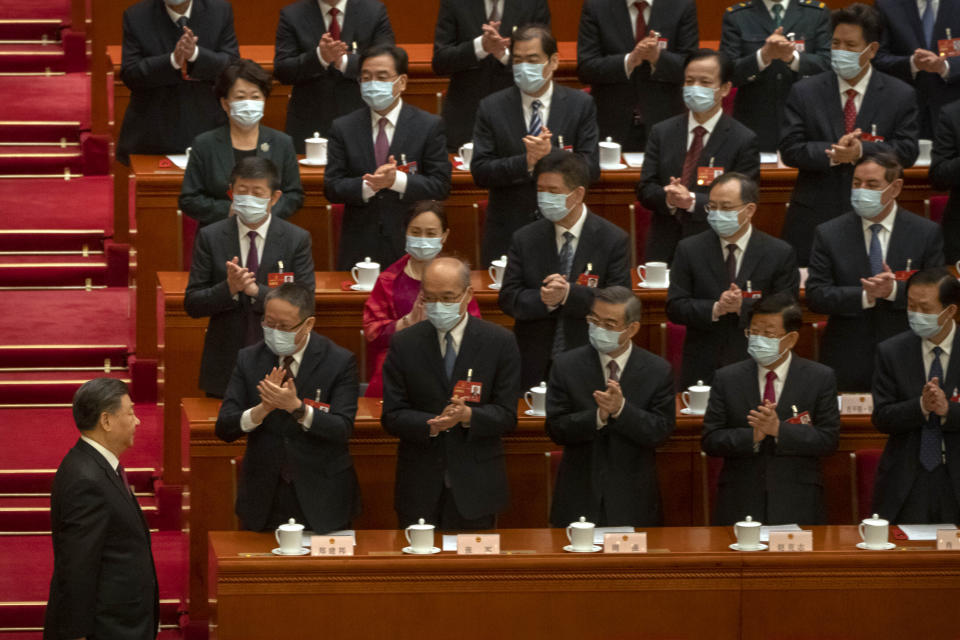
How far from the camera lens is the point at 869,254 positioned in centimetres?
605

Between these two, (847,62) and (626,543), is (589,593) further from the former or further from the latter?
(847,62)

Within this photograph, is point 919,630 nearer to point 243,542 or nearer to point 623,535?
point 623,535

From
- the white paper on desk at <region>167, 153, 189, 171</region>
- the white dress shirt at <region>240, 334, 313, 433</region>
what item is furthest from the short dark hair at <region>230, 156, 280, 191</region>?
the white paper on desk at <region>167, 153, 189, 171</region>

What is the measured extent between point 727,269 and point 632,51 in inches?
56.8

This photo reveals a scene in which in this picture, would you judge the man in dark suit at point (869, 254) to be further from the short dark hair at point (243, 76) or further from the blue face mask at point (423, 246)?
the short dark hair at point (243, 76)

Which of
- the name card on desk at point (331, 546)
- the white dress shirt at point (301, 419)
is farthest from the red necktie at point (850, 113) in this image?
the name card on desk at point (331, 546)

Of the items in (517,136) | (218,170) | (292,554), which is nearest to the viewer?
(292,554)

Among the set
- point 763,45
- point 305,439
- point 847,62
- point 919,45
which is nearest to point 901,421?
point 847,62

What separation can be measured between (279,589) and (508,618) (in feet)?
2.11

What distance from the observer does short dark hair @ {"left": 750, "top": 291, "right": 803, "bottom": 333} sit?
5387 millimetres

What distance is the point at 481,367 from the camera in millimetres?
5316

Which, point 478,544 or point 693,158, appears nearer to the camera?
point 478,544

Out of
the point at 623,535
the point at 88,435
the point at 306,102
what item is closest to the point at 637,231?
the point at 306,102

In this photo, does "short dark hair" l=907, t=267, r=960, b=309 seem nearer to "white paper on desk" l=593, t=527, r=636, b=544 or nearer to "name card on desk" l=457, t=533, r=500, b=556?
"white paper on desk" l=593, t=527, r=636, b=544
